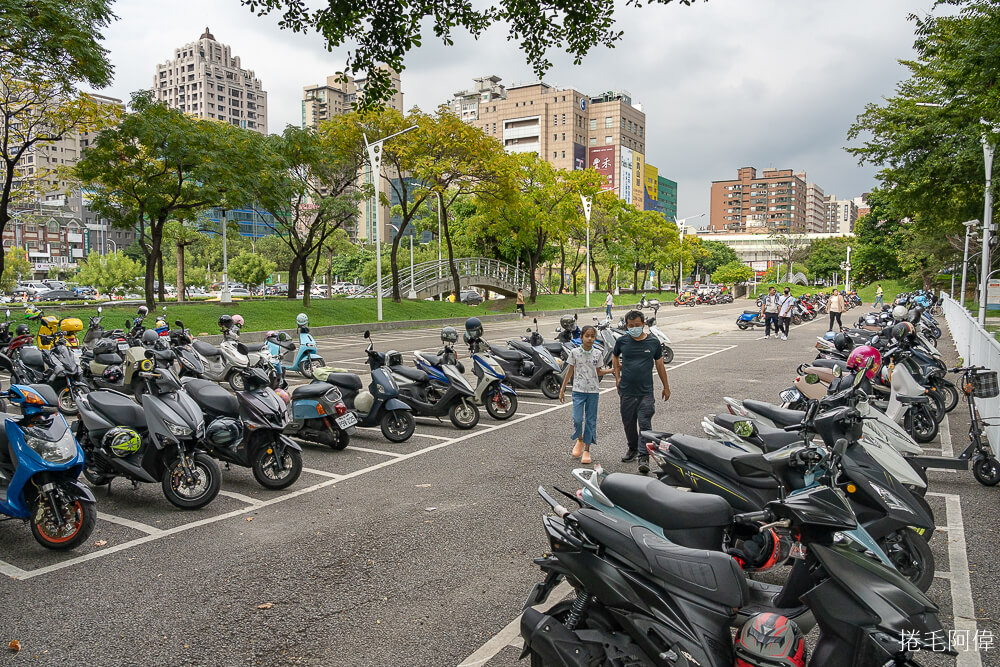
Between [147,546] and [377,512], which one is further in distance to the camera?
[377,512]

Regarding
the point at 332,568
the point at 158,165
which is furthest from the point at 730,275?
the point at 332,568

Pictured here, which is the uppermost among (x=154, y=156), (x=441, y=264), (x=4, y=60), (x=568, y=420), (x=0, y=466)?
(x=4, y=60)

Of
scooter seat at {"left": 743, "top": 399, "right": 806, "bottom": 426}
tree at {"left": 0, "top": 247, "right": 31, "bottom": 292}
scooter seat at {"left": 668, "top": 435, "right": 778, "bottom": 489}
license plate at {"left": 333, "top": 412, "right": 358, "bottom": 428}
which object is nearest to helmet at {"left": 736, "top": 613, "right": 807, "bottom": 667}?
scooter seat at {"left": 668, "top": 435, "right": 778, "bottom": 489}

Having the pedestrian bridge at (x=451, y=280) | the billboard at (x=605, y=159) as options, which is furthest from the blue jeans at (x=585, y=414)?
the billboard at (x=605, y=159)

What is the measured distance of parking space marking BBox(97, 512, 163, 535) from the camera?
5.31 m

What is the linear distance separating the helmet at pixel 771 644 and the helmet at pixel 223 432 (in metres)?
4.69

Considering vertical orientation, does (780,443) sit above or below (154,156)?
below

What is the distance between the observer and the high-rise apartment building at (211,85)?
13575 cm

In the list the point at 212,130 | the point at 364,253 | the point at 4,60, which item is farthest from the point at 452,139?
the point at 364,253

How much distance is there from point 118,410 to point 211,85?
490 feet

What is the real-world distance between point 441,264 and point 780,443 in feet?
120

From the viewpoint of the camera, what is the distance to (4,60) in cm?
1628

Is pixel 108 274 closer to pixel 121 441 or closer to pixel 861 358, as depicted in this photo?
→ pixel 121 441

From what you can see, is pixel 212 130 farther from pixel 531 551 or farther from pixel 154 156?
pixel 531 551
